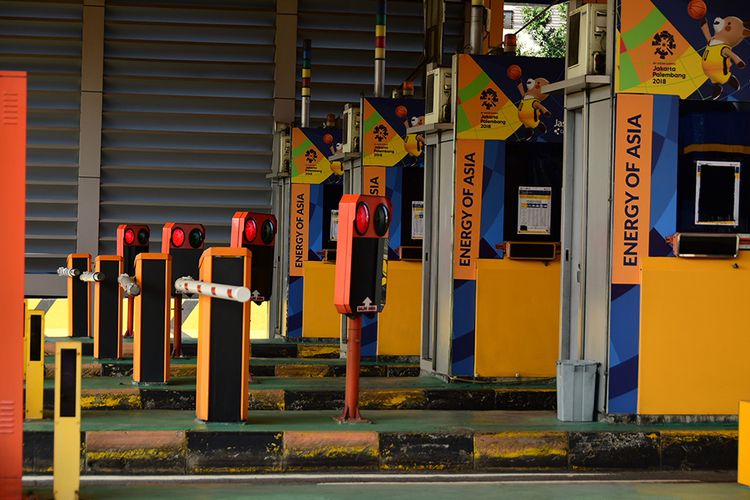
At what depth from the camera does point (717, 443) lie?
28.1 feet

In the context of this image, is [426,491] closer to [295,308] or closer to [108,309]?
[108,309]

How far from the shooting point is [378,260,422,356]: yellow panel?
13391 mm

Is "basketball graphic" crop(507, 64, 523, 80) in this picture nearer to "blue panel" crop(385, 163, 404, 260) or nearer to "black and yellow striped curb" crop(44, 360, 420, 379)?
"blue panel" crop(385, 163, 404, 260)

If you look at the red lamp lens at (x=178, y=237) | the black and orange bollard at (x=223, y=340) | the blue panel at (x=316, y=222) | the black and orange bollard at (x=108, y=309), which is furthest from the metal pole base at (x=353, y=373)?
the blue panel at (x=316, y=222)

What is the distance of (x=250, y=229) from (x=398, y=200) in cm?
387

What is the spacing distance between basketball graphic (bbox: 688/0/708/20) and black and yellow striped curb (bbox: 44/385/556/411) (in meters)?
3.52

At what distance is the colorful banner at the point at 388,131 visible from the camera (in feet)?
45.1

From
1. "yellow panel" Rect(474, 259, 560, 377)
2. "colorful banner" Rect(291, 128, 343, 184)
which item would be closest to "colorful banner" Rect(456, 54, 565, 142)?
"yellow panel" Rect(474, 259, 560, 377)

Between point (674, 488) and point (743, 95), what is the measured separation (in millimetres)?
2929

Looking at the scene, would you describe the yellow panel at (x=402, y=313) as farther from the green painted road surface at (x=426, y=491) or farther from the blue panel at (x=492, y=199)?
the green painted road surface at (x=426, y=491)

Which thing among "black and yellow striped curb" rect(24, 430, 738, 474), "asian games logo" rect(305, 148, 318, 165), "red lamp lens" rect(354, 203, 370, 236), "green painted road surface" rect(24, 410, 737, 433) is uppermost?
"asian games logo" rect(305, 148, 318, 165)

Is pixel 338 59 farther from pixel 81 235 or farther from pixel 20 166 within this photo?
pixel 20 166

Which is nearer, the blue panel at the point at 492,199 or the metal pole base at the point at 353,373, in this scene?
the metal pole base at the point at 353,373

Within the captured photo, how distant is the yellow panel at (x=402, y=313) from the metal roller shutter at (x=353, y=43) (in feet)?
18.6
